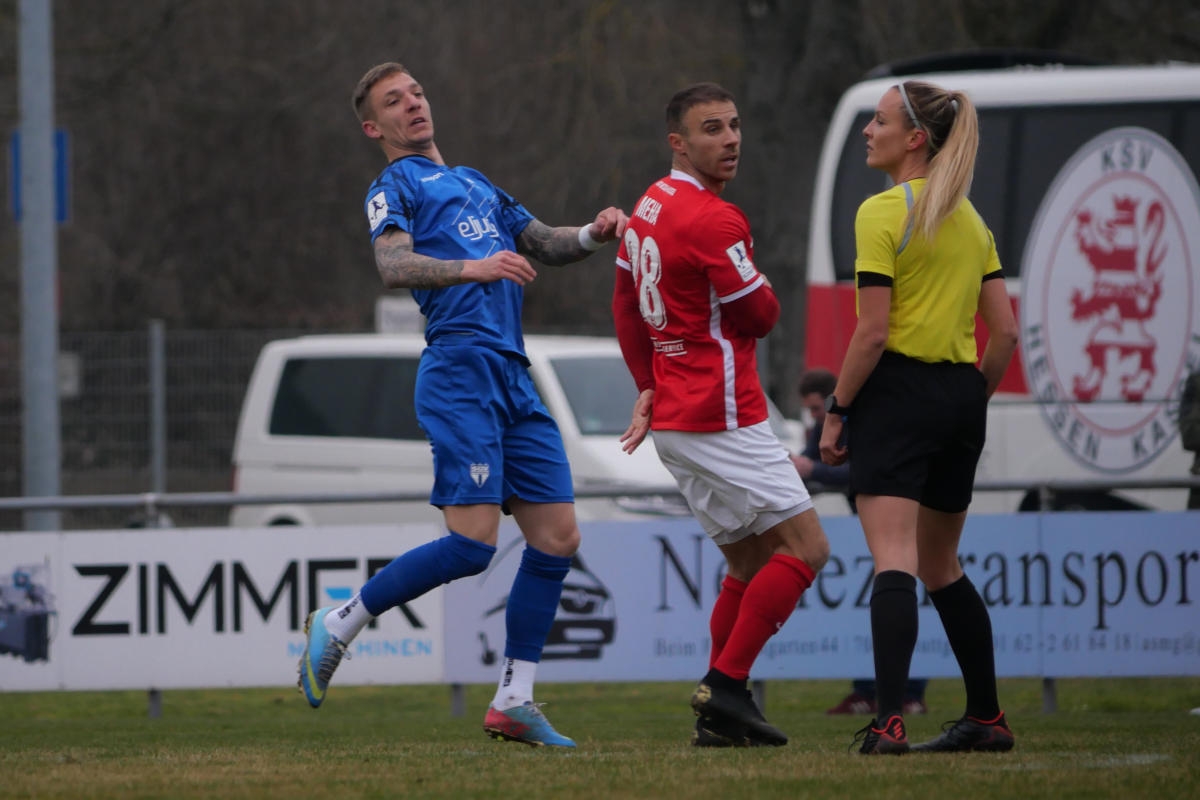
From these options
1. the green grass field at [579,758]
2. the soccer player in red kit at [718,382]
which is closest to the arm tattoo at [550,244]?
the soccer player in red kit at [718,382]

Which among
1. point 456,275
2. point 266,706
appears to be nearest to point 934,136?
point 456,275

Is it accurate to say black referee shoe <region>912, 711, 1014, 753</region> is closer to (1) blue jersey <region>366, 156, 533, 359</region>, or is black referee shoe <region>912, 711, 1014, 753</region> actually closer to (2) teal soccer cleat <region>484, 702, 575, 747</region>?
(2) teal soccer cleat <region>484, 702, 575, 747</region>

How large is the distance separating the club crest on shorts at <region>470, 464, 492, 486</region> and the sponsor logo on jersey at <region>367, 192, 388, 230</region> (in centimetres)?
84

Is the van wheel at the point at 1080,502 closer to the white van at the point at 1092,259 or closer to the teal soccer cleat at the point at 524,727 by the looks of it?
the white van at the point at 1092,259

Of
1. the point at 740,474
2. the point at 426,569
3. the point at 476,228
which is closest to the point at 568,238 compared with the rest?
the point at 476,228

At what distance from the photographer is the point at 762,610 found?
5.62 m

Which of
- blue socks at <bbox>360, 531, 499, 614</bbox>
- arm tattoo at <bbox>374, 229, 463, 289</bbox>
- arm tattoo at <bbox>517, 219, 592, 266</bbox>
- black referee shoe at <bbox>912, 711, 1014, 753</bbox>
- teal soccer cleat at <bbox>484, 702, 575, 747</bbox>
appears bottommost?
teal soccer cleat at <bbox>484, 702, 575, 747</bbox>

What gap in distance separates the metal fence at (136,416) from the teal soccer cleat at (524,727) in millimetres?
10287

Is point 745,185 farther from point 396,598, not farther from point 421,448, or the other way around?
point 396,598

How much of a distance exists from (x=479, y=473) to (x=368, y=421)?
26.3 feet

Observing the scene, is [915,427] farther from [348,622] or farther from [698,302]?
[348,622]

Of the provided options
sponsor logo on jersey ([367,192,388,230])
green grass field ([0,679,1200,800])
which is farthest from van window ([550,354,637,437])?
sponsor logo on jersey ([367,192,388,230])

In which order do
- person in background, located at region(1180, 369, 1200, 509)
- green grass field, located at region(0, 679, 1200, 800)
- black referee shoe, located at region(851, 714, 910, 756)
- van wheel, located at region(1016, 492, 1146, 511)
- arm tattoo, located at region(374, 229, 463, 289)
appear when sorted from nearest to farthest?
green grass field, located at region(0, 679, 1200, 800) < black referee shoe, located at region(851, 714, 910, 756) < arm tattoo, located at region(374, 229, 463, 289) < person in background, located at region(1180, 369, 1200, 509) < van wheel, located at region(1016, 492, 1146, 511)

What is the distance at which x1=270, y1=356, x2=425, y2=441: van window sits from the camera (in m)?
13.6
